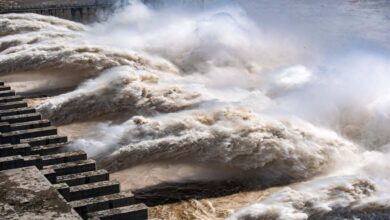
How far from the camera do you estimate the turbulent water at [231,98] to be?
11586mm

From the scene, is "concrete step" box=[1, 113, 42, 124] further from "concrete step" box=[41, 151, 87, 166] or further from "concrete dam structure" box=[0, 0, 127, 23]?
"concrete dam structure" box=[0, 0, 127, 23]

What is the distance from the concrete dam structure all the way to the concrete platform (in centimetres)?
2277

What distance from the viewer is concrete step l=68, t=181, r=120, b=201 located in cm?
689

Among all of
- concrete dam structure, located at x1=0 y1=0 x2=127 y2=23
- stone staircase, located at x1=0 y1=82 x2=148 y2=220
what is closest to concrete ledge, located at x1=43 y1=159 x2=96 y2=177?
stone staircase, located at x1=0 y1=82 x2=148 y2=220

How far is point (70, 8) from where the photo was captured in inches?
1190

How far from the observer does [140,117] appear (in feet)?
46.3

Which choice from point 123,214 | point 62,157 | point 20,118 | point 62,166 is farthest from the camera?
point 20,118

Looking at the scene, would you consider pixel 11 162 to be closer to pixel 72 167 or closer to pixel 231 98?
pixel 72 167

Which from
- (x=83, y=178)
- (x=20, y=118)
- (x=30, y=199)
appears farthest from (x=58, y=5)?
(x=30, y=199)

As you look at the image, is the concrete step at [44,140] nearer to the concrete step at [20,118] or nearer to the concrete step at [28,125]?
the concrete step at [28,125]

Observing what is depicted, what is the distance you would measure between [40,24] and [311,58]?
31.7ft

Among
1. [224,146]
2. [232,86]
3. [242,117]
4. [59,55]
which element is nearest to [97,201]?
[224,146]

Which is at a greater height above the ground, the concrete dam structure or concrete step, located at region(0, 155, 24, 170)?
concrete step, located at region(0, 155, 24, 170)

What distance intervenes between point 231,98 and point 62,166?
8.70 meters
